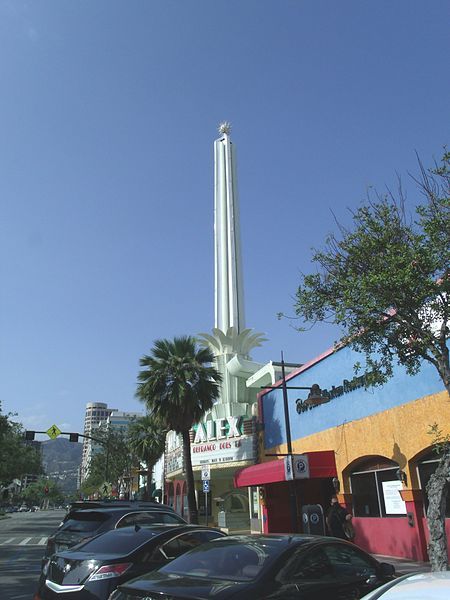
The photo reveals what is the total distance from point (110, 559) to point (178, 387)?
19.7 m

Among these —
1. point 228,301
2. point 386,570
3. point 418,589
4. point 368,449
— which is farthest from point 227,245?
point 418,589

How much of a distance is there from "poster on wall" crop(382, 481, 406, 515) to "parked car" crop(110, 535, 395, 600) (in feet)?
32.6

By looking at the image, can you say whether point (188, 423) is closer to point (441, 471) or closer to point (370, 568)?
point (441, 471)

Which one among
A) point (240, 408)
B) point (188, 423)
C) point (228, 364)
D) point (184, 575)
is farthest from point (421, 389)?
point (228, 364)

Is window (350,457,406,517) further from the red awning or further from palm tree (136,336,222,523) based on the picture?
palm tree (136,336,222,523)

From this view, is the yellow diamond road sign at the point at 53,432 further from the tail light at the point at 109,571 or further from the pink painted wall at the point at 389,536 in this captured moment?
the tail light at the point at 109,571

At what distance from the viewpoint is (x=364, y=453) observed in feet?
55.2

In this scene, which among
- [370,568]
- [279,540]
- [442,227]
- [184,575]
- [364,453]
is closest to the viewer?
[184,575]

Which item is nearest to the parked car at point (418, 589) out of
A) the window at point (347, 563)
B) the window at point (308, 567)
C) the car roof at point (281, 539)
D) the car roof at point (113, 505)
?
the window at point (308, 567)

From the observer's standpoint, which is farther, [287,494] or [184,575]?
[287,494]

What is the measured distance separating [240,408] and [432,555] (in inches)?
961

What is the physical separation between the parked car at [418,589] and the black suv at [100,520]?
751 cm

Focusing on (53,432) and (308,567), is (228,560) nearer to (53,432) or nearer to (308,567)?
(308,567)

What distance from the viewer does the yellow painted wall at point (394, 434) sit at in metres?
13.9
